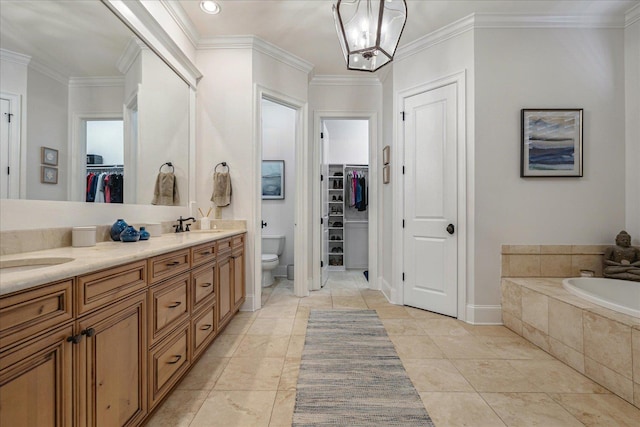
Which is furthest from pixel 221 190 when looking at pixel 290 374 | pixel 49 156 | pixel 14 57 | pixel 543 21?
pixel 543 21

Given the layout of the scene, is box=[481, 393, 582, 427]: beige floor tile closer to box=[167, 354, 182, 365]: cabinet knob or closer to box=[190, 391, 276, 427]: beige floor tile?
box=[190, 391, 276, 427]: beige floor tile

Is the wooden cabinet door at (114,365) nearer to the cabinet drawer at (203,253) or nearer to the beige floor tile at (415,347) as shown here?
the cabinet drawer at (203,253)

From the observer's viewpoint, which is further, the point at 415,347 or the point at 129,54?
the point at 415,347

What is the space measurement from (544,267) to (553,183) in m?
Answer: 0.77

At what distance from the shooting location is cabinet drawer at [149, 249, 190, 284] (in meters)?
1.37

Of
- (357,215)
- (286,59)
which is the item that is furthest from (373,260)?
(286,59)

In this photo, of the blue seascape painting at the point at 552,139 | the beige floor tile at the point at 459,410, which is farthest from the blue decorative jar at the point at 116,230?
the blue seascape painting at the point at 552,139

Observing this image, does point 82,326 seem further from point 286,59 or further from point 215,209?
point 286,59

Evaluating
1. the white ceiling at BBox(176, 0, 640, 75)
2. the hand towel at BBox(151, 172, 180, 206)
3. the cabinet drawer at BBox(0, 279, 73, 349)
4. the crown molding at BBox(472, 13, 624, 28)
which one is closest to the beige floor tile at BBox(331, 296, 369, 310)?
the hand towel at BBox(151, 172, 180, 206)

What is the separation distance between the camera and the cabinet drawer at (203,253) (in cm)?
181

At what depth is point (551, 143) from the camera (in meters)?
2.59

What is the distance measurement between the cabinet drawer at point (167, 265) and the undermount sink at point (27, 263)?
0.31m

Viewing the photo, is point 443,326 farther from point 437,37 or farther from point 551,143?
point 437,37

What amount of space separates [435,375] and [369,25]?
2.21 meters
